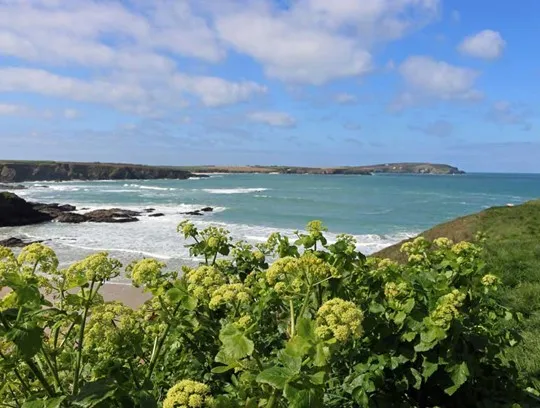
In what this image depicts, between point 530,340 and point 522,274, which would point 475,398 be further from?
point 522,274

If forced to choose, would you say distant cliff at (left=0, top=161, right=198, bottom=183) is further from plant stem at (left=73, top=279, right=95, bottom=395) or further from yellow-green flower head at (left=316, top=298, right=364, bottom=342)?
yellow-green flower head at (left=316, top=298, right=364, bottom=342)

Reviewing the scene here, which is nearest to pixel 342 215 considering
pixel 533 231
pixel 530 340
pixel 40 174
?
pixel 533 231

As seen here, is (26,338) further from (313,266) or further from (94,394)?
(313,266)

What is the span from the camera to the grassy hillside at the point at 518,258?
5.49 m

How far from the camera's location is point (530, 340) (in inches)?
234

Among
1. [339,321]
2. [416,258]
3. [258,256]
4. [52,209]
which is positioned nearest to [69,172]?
[52,209]

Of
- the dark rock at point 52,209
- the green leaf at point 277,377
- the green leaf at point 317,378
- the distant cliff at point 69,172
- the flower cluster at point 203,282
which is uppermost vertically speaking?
the flower cluster at point 203,282

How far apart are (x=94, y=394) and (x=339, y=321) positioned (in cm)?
100

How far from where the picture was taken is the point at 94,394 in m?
1.88

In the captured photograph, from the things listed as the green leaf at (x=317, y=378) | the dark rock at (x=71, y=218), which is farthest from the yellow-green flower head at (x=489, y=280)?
the dark rock at (x=71, y=218)

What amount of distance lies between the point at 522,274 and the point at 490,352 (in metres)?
7.52

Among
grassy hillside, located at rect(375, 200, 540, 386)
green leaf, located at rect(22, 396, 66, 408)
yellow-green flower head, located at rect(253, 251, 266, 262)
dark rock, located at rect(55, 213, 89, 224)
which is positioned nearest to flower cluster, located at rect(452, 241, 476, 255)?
grassy hillside, located at rect(375, 200, 540, 386)

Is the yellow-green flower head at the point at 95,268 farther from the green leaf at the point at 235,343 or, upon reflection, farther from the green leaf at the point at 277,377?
the green leaf at the point at 277,377

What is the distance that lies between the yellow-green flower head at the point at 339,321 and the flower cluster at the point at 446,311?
644 mm
